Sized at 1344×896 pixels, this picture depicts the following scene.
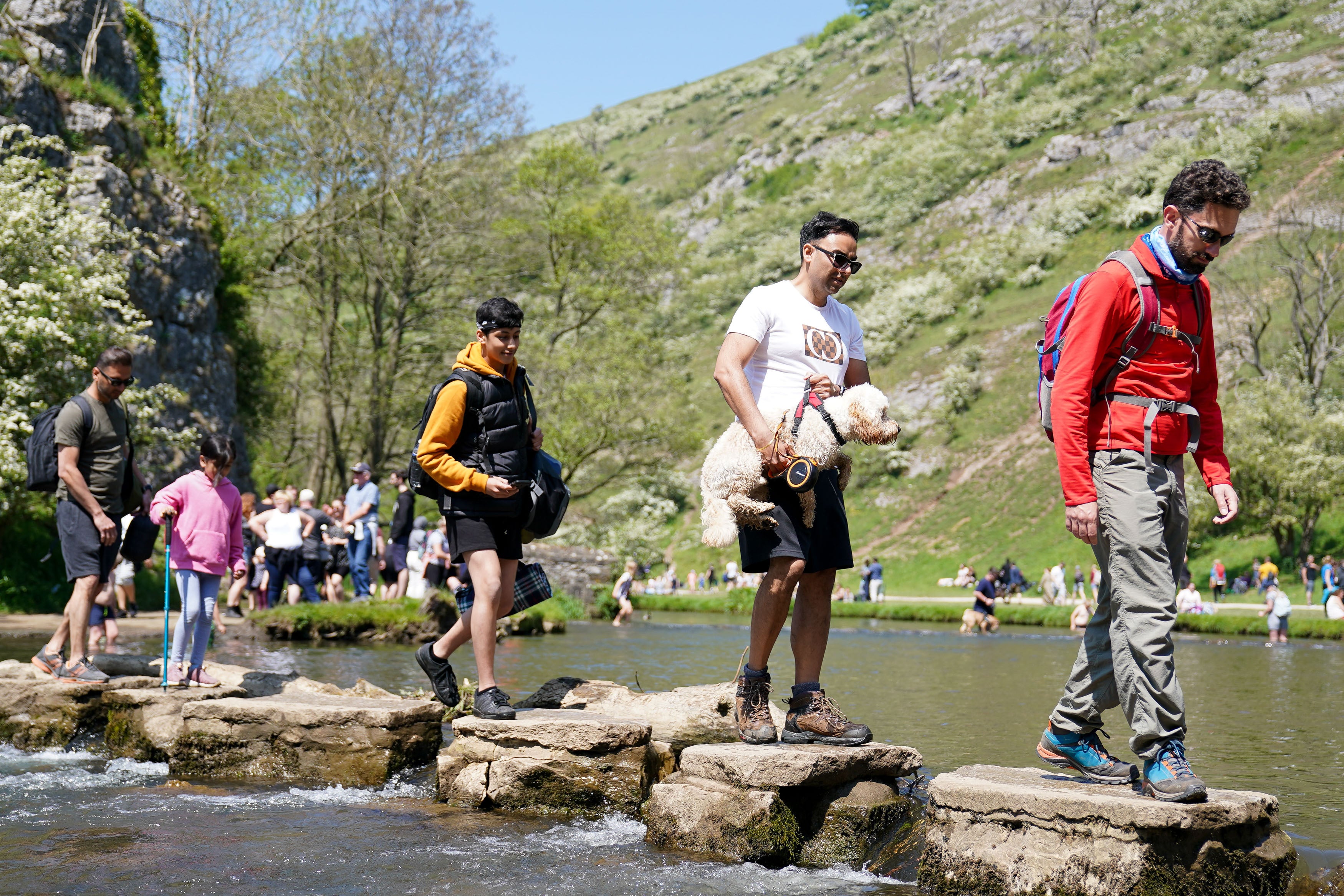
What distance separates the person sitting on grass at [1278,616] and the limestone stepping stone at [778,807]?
2046 cm

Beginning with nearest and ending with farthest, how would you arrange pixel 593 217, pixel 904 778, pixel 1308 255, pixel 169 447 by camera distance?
pixel 904 778 → pixel 169 447 → pixel 593 217 → pixel 1308 255

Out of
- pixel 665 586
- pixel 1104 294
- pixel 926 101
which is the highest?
pixel 926 101

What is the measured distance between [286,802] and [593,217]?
96.6ft

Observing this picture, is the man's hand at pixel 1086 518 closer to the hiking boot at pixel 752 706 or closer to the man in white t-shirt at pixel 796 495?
the man in white t-shirt at pixel 796 495

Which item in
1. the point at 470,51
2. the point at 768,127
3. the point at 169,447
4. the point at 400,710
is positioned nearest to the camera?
the point at 400,710

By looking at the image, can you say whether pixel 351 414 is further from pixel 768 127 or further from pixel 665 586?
pixel 768 127

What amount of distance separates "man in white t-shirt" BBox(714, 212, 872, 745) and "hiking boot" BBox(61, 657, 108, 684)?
4.27 meters

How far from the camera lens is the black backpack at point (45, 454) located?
708cm

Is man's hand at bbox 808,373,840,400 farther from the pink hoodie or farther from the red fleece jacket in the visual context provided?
the pink hoodie

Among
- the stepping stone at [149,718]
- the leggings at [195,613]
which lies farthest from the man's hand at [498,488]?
the leggings at [195,613]

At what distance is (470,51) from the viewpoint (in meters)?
27.6

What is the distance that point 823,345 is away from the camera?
5.29 meters

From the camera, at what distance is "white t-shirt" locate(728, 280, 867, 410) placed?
5141 millimetres

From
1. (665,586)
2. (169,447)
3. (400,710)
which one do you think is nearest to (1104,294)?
(400,710)
